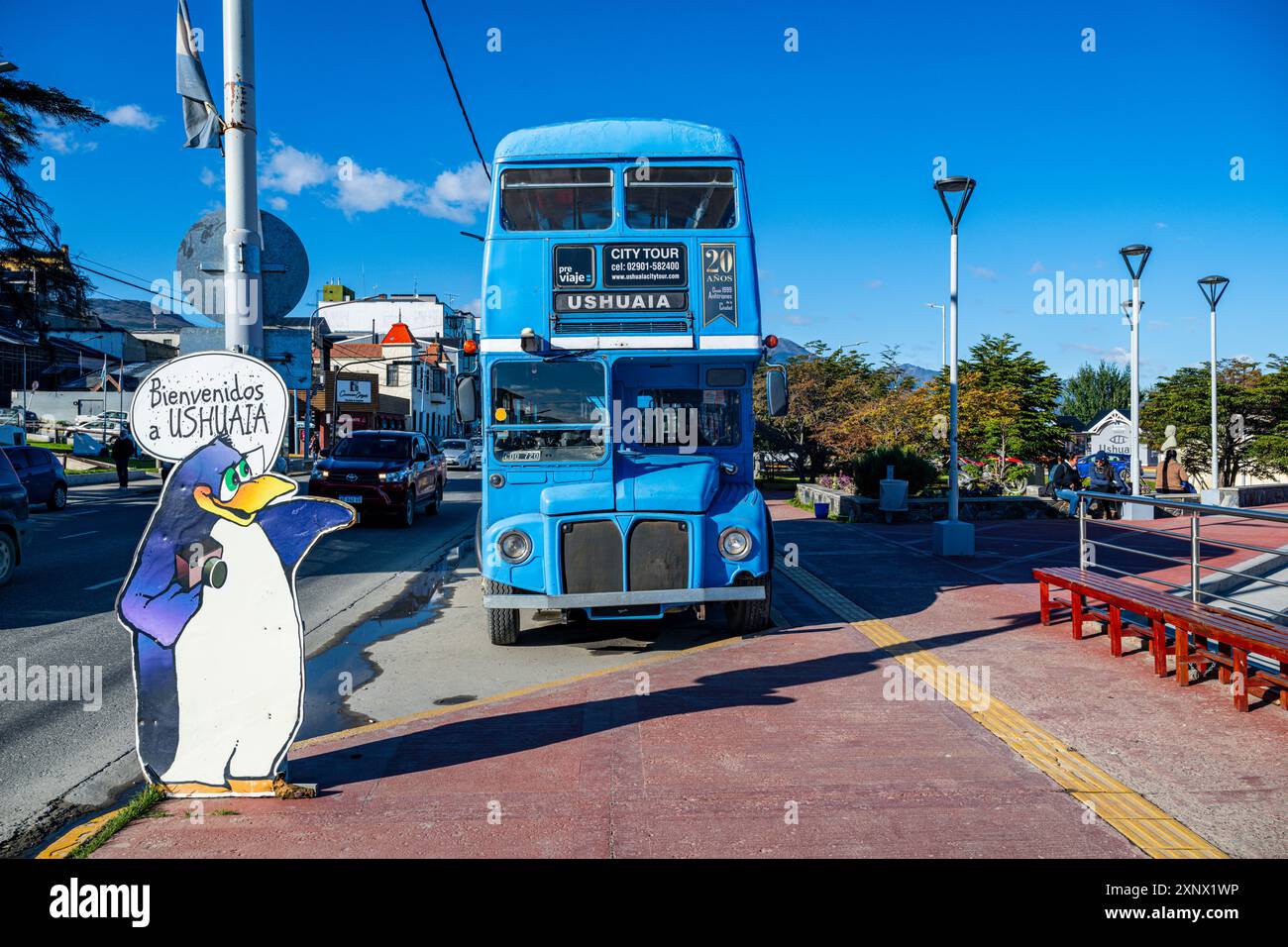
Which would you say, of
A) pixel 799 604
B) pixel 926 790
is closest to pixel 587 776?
pixel 926 790

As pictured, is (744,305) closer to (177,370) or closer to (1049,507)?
(177,370)

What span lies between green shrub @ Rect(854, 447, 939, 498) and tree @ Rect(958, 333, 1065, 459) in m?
9.62

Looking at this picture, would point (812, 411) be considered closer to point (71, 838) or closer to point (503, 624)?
point (503, 624)

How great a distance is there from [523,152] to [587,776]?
581 cm

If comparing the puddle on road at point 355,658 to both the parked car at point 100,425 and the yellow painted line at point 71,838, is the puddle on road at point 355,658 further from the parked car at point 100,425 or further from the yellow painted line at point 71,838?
the parked car at point 100,425

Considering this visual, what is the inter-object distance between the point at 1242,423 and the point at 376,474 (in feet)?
108

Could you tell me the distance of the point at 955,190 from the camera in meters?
13.9

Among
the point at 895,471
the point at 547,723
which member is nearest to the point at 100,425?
the point at 895,471

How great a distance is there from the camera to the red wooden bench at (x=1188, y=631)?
5750 mm

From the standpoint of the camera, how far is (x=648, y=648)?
8.18m

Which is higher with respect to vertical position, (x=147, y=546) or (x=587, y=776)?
(x=147, y=546)

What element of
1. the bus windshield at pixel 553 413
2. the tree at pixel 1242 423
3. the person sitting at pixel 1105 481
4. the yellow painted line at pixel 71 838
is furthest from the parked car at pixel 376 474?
the tree at pixel 1242 423

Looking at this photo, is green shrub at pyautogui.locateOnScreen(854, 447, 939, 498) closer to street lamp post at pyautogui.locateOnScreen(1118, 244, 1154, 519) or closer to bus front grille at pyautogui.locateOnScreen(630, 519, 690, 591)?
street lamp post at pyautogui.locateOnScreen(1118, 244, 1154, 519)

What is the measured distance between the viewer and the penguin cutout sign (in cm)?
448
